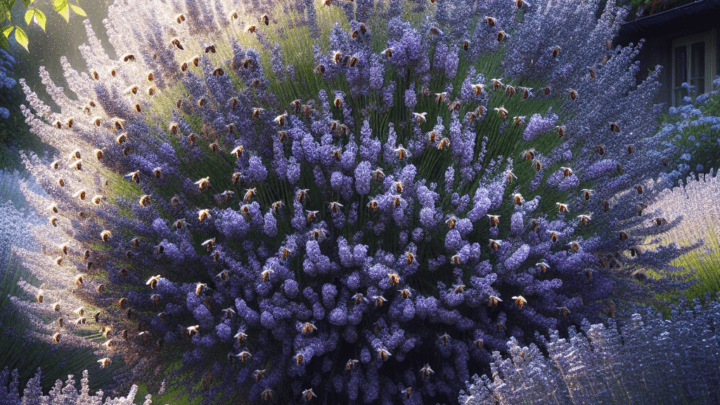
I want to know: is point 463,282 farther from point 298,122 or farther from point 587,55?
point 587,55

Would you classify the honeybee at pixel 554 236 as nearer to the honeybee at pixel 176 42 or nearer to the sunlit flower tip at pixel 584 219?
the sunlit flower tip at pixel 584 219

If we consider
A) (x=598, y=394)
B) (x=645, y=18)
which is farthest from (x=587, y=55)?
(x=645, y=18)

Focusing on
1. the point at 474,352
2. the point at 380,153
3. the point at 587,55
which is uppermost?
the point at 587,55

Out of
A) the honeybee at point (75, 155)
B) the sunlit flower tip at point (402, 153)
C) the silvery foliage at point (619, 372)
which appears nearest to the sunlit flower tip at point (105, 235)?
the honeybee at point (75, 155)

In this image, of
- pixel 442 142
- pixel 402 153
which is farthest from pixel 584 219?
pixel 402 153

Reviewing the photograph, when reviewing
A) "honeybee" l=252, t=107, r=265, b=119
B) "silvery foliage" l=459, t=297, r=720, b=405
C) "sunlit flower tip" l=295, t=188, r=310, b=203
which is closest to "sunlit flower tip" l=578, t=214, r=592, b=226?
"silvery foliage" l=459, t=297, r=720, b=405

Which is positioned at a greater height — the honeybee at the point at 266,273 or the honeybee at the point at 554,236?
the honeybee at the point at 554,236

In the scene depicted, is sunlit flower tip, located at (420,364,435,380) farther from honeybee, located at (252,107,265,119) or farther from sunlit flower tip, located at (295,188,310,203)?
honeybee, located at (252,107,265,119)
